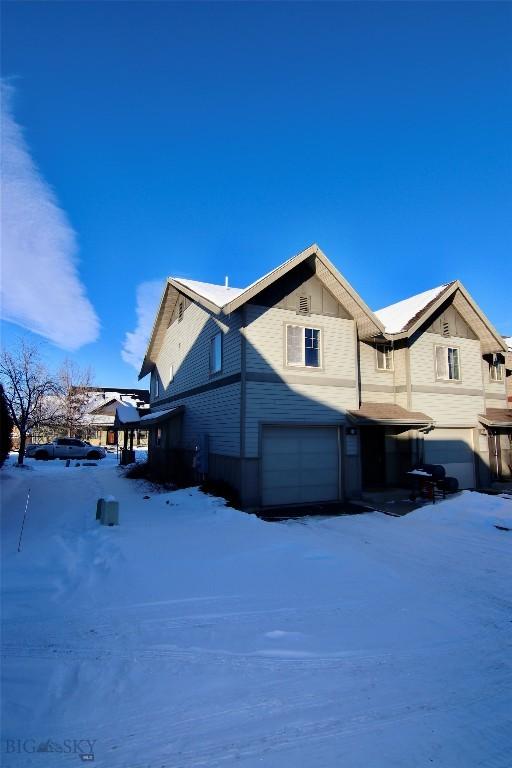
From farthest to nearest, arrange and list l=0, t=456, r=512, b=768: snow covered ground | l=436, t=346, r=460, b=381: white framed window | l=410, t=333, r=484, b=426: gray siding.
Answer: l=436, t=346, r=460, b=381: white framed window < l=410, t=333, r=484, b=426: gray siding < l=0, t=456, r=512, b=768: snow covered ground

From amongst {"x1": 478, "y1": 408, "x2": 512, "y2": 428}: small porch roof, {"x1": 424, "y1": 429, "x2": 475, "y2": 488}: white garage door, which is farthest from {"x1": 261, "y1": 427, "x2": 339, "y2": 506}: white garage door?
{"x1": 478, "y1": 408, "x2": 512, "y2": 428}: small porch roof

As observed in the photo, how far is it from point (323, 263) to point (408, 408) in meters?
6.67

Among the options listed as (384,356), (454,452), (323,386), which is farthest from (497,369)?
(323,386)

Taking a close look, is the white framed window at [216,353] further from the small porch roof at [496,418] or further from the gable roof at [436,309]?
the small porch roof at [496,418]

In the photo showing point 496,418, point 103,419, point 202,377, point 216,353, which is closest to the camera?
point 216,353

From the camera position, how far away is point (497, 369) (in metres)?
20.0

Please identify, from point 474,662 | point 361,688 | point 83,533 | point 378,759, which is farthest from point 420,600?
point 83,533

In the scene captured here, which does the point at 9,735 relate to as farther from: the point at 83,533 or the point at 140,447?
the point at 140,447

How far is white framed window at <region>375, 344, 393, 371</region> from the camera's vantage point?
55.1ft

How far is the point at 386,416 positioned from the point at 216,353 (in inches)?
260

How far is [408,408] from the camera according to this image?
53.0 ft

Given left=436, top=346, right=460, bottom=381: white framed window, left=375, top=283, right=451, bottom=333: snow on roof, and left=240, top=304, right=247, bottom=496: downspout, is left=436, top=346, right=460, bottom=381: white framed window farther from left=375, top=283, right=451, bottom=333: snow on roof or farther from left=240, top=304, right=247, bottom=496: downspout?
left=240, top=304, right=247, bottom=496: downspout

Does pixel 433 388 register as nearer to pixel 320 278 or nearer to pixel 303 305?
pixel 320 278

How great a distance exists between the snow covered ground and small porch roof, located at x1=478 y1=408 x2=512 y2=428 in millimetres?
9348
